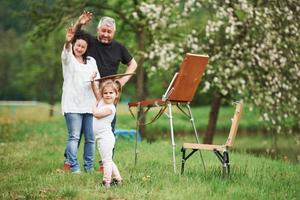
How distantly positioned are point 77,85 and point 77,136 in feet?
2.61

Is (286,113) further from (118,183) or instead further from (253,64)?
(118,183)

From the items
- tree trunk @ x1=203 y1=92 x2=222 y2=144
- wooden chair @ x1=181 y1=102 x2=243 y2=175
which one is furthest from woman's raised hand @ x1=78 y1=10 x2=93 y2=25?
tree trunk @ x1=203 y1=92 x2=222 y2=144

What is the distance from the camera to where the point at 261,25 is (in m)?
16.8

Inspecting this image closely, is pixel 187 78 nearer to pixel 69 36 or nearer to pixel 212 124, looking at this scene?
pixel 69 36

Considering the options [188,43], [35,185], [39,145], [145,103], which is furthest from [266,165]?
[188,43]

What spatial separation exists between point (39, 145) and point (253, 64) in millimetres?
6578

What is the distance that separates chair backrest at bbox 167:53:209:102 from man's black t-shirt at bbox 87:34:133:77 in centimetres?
119

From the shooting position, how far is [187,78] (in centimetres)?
924

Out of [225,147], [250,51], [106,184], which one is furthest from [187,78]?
[250,51]

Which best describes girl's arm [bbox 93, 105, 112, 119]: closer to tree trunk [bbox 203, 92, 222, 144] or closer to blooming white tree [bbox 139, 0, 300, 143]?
blooming white tree [bbox 139, 0, 300, 143]

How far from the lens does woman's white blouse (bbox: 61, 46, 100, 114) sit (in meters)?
9.54

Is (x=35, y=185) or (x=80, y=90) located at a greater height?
(x=80, y=90)

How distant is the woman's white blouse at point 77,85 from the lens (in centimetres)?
954

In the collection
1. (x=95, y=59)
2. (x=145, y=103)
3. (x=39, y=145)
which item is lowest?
(x=39, y=145)
